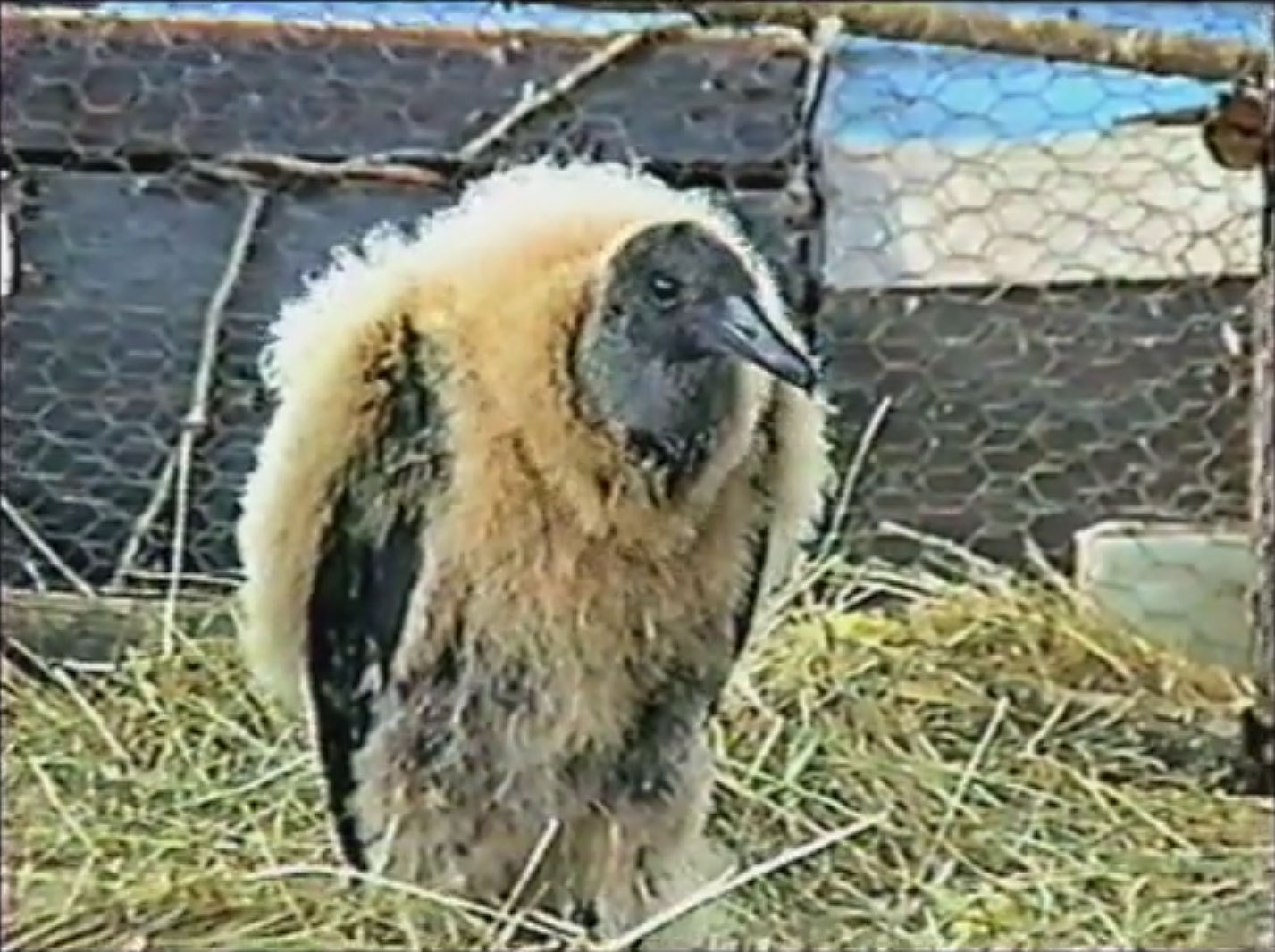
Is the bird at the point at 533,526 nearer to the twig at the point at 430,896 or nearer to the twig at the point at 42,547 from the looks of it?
the twig at the point at 430,896

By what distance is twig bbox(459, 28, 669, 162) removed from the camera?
117cm

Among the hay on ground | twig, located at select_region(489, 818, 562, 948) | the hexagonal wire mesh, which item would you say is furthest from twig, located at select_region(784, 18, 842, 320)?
twig, located at select_region(489, 818, 562, 948)

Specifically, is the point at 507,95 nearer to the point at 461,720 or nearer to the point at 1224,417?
the point at 461,720

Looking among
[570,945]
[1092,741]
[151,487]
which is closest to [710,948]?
[570,945]

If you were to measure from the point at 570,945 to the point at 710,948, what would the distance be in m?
0.06

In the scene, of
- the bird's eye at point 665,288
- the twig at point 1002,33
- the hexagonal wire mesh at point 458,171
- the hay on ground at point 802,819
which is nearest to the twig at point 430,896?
the hay on ground at point 802,819

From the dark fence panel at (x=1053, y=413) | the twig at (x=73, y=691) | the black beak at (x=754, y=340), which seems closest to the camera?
the black beak at (x=754, y=340)

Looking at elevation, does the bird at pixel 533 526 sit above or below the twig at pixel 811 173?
below

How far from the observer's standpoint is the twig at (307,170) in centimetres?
115

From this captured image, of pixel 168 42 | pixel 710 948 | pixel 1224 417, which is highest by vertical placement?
pixel 168 42

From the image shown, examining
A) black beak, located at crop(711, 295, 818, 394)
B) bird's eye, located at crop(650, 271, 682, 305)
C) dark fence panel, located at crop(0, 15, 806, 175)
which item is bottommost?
black beak, located at crop(711, 295, 818, 394)

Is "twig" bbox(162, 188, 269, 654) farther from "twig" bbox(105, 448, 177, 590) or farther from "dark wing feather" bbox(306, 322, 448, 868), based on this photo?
"dark wing feather" bbox(306, 322, 448, 868)

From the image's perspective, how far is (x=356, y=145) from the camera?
118 cm

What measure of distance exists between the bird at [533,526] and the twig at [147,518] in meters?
0.10
